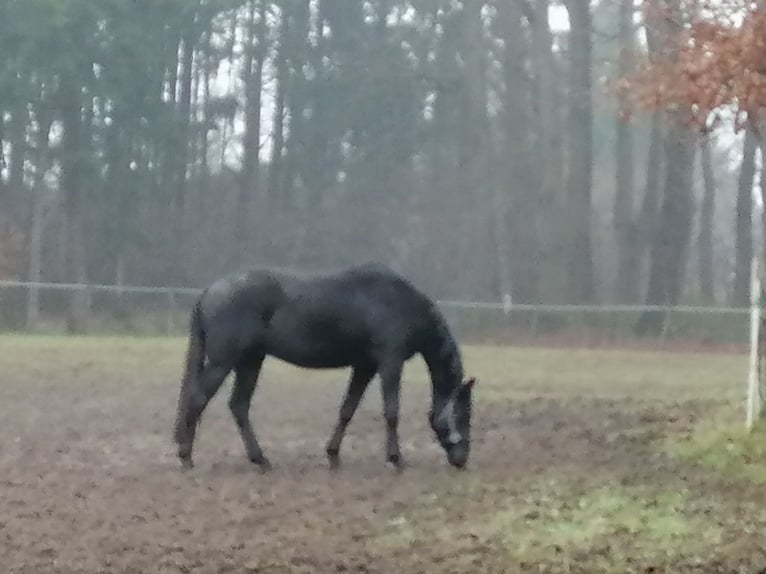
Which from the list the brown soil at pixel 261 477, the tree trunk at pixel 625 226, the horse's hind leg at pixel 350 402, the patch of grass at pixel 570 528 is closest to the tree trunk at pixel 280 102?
the tree trunk at pixel 625 226

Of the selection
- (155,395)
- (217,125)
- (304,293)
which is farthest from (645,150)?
(304,293)

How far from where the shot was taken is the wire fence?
25.1 meters

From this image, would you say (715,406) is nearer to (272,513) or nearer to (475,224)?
(272,513)

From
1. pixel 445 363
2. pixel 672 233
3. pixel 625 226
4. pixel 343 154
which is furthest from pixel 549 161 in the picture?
pixel 445 363

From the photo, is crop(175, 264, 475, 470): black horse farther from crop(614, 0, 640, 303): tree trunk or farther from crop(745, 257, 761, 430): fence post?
crop(614, 0, 640, 303): tree trunk

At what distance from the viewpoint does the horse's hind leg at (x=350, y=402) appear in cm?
941

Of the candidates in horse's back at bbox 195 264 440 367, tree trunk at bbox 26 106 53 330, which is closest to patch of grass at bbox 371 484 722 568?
horse's back at bbox 195 264 440 367

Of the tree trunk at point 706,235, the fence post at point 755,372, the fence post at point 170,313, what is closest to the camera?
the fence post at point 755,372

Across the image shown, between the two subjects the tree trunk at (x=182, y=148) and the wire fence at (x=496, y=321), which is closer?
the wire fence at (x=496, y=321)

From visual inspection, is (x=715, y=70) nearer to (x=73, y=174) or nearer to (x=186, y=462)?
(x=186, y=462)

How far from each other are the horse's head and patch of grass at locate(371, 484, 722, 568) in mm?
1199

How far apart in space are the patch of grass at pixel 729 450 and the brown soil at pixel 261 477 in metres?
0.27

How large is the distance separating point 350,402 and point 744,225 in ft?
86.7

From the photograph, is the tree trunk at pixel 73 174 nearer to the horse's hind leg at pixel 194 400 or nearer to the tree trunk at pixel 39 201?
the tree trunk at pixel 39 201
